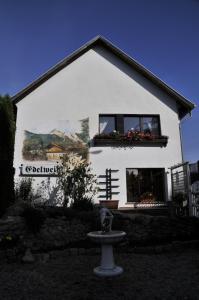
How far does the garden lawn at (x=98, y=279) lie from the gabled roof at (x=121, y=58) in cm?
831

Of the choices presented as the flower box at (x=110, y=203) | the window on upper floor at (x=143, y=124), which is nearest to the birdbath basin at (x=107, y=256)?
the flower box at (x=110, y=203)

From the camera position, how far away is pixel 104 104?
1416 cm

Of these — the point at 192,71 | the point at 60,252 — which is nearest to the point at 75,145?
the point at 192,71

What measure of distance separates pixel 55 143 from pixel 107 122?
2499 millimetres

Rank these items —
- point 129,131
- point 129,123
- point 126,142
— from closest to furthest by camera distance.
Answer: point 126,142 → point 129,131 → point 129,123

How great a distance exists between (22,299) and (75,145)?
357 inches

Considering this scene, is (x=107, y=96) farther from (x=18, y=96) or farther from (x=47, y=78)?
(x=18, y=96)

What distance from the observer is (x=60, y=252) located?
7.64m

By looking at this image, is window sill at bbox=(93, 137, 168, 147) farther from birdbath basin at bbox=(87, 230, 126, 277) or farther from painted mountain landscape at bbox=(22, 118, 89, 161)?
birdbath basin at bbox=(87, 230, 126, 277)

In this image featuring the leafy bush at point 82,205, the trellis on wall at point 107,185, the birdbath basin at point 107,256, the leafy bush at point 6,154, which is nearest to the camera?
the birdbath basin at point 107,256

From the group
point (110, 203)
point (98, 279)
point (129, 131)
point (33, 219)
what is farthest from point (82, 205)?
point (98, 279)

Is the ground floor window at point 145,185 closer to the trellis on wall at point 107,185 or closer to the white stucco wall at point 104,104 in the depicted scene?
the white stucco wall at point 104,104

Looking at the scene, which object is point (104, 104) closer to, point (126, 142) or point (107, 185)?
point (126, 142)

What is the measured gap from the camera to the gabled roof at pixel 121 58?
45.8 feet
